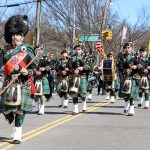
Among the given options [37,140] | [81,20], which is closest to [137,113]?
[37,140]

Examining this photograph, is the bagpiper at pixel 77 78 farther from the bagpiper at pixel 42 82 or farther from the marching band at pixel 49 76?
the bagpiper at pixel 42 82

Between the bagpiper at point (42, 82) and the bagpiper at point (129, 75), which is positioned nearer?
the bagpiper at point (129, 75)

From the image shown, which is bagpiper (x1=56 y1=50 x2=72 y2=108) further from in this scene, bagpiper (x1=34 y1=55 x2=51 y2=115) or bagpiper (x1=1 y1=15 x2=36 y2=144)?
bagpiper (x1=1 y1=15 x2=36 y2=144)

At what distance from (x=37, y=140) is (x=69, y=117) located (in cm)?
396

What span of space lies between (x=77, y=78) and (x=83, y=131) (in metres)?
3.73

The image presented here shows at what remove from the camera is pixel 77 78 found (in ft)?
47.2

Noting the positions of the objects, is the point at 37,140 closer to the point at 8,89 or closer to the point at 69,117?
the point at 8,89

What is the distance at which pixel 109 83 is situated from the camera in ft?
64.4

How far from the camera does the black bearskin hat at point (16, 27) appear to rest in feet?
30.4

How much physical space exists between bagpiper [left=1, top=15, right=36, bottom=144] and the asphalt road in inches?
19.5

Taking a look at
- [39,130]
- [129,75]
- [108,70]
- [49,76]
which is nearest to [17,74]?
[39,130]

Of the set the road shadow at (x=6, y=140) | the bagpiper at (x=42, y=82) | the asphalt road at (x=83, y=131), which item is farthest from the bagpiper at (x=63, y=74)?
the road shadow at (x=6, y=140)

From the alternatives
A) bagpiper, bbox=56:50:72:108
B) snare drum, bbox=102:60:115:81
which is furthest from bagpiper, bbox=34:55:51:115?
snare drum, bbox=102:60:115:81

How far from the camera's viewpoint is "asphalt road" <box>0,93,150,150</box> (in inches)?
355
